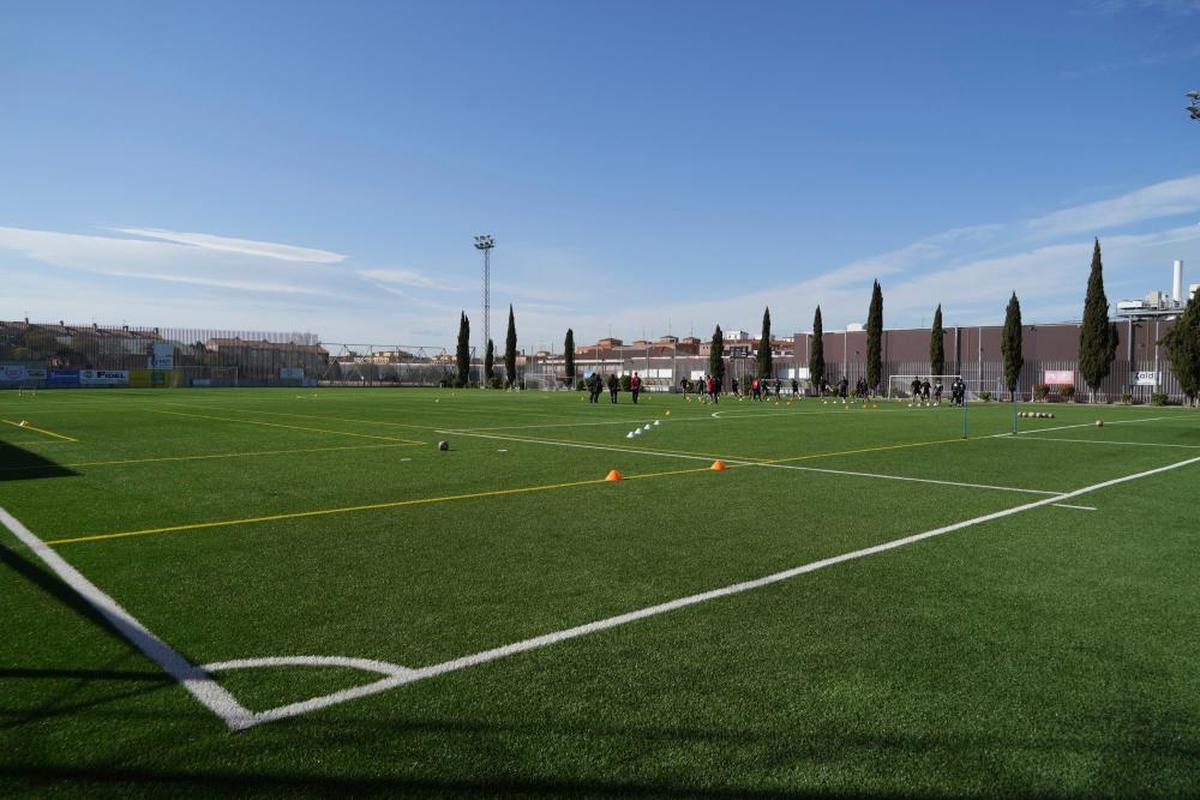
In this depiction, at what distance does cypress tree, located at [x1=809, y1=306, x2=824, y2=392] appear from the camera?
7406 centimetres

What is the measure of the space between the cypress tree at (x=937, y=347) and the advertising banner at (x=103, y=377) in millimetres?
73974

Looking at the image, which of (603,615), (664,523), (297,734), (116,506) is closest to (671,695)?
(603,615)

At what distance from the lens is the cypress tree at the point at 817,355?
74.1m

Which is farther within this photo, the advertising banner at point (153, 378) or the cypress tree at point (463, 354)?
the cypress tree at point (463, 354)

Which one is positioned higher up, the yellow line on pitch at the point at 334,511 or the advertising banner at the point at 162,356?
the advertising banner at the point at 162,356

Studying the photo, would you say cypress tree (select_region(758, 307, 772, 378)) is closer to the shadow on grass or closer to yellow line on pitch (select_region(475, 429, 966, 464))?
yellow line on pitch (select_region(475, 429, 966, 464))

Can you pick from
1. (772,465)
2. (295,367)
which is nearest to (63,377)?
(295,367)

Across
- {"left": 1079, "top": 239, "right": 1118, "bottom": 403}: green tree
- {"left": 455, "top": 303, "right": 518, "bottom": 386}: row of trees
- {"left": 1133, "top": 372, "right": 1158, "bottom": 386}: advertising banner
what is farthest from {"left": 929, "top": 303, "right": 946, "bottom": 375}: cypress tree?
{"left": 455, "top": 303, "right": 518, "bottom": 386}: row of trees

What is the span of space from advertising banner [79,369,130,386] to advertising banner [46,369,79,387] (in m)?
0.44

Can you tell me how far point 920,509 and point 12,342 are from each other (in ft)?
268

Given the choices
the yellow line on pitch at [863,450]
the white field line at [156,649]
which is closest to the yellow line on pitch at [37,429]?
the white field line at [156,649]

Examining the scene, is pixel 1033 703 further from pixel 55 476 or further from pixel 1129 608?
pixel 55 476

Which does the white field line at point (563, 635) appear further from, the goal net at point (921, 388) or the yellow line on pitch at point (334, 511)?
the goal net at point (921, 388)

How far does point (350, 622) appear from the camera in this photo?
485cm
